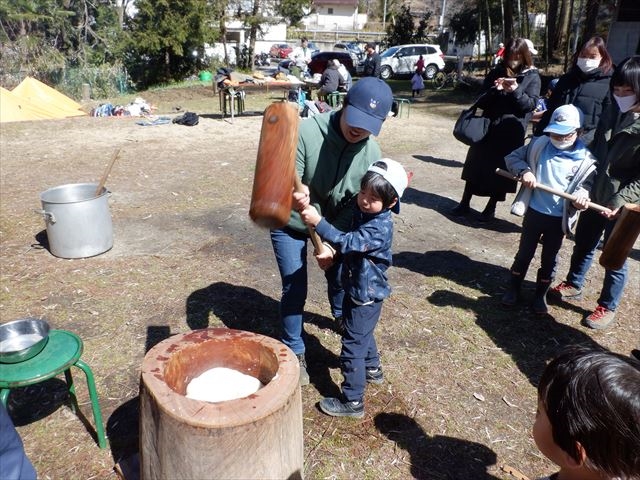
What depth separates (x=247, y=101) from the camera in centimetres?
1678

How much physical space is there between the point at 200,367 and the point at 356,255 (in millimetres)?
903

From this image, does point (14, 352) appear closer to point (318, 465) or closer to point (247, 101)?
point (318, 465)

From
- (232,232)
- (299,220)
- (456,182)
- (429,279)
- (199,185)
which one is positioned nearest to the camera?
(299,220)

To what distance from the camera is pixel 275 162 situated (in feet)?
6.05

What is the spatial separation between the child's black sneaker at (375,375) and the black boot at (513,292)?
1.48m

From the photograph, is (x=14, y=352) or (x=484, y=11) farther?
(x=484, y=11)

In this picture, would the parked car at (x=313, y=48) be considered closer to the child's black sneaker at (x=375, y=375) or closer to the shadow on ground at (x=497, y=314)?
the shadow on ground at (x=497, y=314)

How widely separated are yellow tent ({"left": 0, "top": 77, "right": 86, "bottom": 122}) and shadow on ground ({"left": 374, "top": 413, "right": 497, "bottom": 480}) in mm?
12364

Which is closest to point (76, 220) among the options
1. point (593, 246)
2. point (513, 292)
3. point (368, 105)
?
point (368, 105)

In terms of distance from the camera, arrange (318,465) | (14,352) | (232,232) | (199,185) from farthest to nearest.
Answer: (199,185) < (232,232) < (318,465) < (14,352)

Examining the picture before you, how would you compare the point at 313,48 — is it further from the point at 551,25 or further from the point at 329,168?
the point at 329,168

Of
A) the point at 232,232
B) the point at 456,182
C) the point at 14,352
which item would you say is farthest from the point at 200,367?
the point at 456,182

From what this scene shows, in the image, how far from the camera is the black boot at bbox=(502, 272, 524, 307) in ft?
12.8

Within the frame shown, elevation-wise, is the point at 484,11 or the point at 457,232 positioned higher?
the point at 484,11
